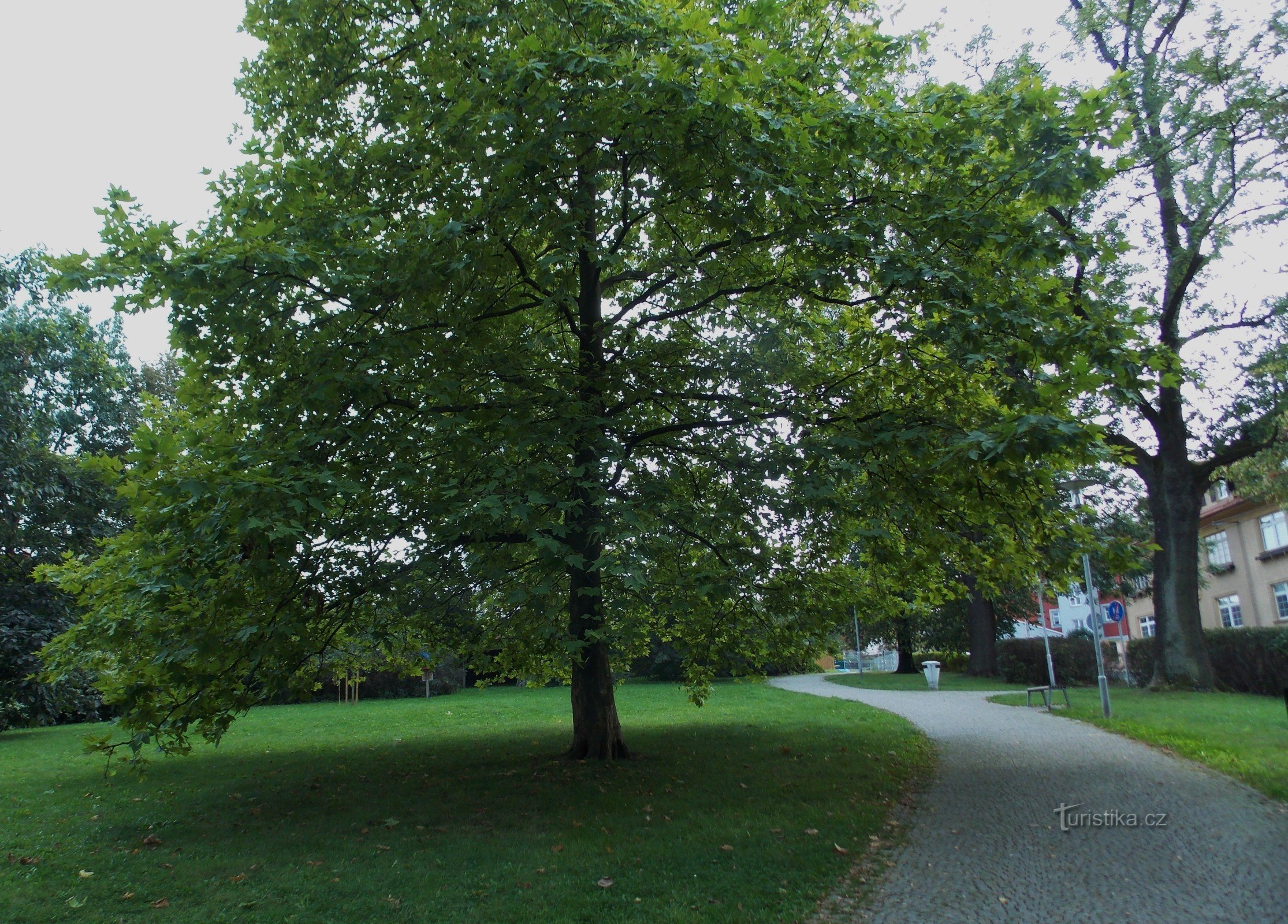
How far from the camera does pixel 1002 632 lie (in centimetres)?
3988

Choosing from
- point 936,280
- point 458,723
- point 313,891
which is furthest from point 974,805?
point 458,723

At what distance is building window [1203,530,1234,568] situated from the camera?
3256 centimetres

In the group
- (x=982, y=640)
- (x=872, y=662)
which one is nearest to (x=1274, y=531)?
(x=982, y=640)

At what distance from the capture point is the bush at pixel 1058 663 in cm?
2462

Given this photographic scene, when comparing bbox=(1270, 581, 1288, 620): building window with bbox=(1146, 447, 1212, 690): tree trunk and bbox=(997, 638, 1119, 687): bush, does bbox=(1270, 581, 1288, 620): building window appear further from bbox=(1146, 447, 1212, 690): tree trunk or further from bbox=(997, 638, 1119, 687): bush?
bbox=(1146, 447, 1212, 690): tree trunk

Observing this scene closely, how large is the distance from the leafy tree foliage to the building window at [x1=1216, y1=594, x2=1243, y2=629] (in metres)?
37.6

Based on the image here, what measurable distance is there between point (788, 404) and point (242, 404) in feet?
18.1

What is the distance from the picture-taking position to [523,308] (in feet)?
30.1

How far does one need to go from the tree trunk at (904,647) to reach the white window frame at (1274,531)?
536 inches

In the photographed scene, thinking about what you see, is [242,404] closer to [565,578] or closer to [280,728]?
[565,578]

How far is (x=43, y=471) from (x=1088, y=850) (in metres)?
21.4

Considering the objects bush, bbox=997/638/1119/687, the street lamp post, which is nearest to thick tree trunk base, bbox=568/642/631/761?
the street lamp post

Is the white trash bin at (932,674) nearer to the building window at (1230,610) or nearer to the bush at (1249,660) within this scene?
the bush at (1249,660)

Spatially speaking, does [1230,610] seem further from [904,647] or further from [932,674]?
[932,674]
